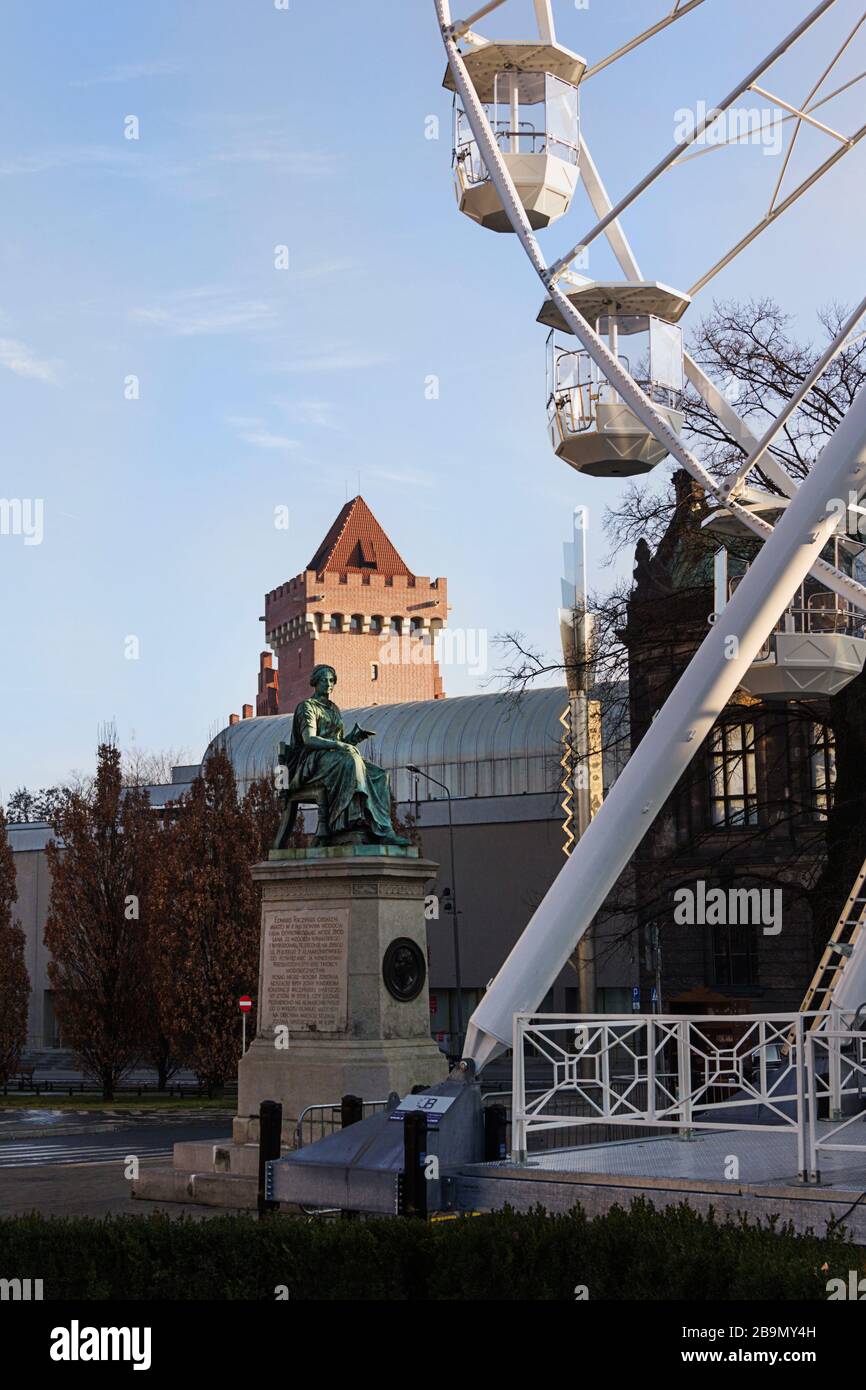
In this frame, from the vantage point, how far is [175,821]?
5259 centimetres

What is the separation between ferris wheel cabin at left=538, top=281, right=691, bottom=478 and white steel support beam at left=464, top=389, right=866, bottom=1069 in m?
5.96

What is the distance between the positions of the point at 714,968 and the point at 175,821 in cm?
2117

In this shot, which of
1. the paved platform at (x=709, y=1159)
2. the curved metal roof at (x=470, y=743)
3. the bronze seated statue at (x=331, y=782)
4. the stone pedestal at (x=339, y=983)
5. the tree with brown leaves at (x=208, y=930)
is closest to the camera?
the paved platform at (x=709, y=1159)

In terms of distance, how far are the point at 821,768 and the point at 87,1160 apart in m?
30.5

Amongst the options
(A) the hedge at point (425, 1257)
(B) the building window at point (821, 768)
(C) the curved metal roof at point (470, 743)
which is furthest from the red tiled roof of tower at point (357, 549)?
(A) the hedge at point (425, 1257)

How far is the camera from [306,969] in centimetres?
2309

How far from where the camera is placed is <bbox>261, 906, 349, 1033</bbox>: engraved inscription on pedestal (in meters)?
22.7

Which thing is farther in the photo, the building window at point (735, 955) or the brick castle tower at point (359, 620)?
the brick castle tower at point (359, 620)

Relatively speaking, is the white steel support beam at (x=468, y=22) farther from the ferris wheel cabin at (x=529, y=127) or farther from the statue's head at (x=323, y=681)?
the statue's head at (x=323, y=681)

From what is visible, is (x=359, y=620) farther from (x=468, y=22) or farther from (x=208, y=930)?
(x=468, y=22)

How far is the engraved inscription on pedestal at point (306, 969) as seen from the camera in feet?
74.5

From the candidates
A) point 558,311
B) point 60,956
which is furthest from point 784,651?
point 60,956

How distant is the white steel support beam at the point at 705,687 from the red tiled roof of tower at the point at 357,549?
10932 cm
